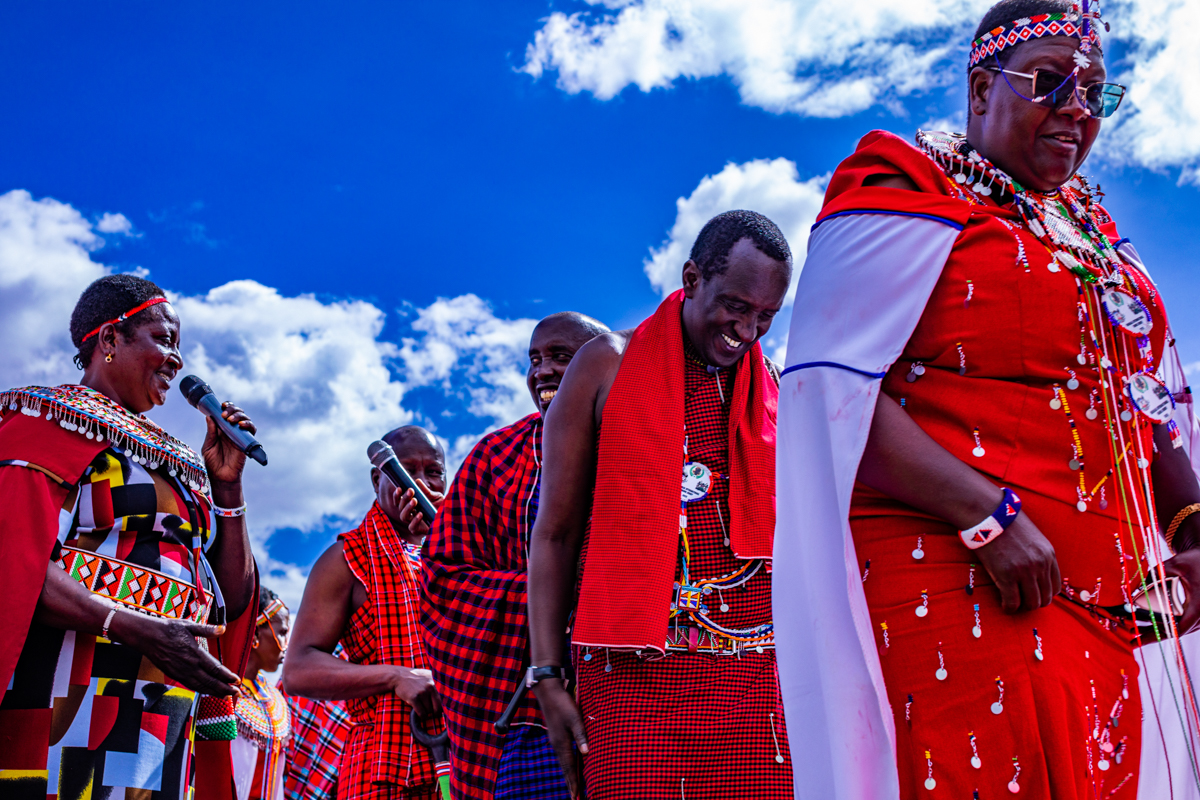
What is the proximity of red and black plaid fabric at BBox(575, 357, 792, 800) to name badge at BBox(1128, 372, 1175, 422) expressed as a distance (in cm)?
114

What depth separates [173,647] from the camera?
152 inches

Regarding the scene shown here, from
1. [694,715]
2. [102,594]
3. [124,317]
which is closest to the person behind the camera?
[694,715]

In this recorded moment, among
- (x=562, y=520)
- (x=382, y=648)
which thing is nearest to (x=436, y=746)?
(x=382, y=648)

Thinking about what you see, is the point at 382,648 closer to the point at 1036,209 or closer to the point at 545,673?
the point at 545,673

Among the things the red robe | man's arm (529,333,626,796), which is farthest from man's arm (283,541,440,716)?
the red robe

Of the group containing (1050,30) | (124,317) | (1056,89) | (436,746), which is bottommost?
(436,746)

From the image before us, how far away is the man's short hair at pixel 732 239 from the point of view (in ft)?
10.7

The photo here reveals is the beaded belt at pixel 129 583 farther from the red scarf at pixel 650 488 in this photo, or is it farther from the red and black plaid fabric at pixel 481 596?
the red scarf at pixel 650 488

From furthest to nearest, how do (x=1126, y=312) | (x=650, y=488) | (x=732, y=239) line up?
(x=732, y=239)
(x=650, y=488)
(x=1126, y=312)

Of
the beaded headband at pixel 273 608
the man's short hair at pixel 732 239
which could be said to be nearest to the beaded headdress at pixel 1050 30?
the man's short hair at pixel 732 239

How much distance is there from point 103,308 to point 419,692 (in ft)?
6.69

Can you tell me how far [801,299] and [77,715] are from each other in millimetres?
2972

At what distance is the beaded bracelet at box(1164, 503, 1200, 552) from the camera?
2457 millimetres

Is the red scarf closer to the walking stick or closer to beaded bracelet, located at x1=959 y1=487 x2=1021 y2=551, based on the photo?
beaded bracelet, located at x1=959 y1=487 x2=1021 y2=551
